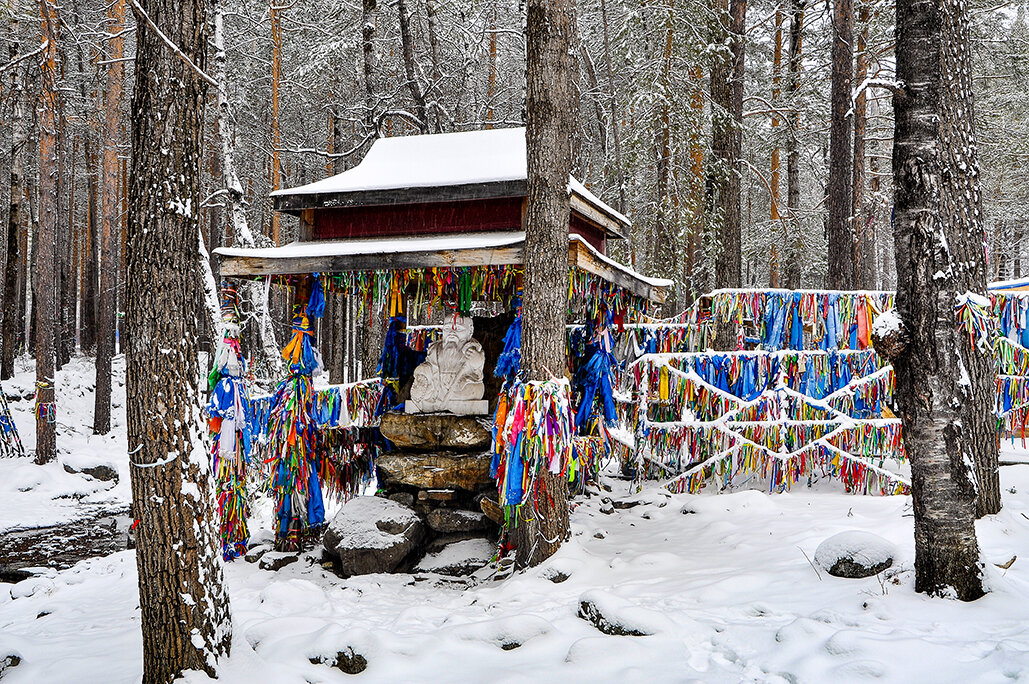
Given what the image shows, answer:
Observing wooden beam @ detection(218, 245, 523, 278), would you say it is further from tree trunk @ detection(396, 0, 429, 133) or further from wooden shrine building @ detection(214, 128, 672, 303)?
tree trunk @ detection(396, 0, 429, 133)

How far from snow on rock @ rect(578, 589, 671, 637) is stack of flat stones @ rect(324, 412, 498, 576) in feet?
7.34

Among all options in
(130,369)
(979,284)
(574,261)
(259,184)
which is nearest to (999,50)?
(979,284)

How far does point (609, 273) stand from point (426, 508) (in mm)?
3101

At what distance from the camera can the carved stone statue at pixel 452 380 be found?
750cm

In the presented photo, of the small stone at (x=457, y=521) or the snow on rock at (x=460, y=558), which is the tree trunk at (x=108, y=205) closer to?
the small stone at (x=457, y=521)

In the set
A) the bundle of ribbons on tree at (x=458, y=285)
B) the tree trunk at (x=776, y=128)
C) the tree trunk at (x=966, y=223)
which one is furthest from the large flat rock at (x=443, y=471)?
the tree trunk at (x=776, y=128)

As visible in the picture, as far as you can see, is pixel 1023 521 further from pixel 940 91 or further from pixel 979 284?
pixel 940 91

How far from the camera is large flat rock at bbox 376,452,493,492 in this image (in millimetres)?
7098

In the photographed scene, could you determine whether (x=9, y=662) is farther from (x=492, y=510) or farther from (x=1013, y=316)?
(x=1013, y=316)

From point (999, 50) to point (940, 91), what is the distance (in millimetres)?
12621

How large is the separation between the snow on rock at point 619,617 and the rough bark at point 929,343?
1.72m

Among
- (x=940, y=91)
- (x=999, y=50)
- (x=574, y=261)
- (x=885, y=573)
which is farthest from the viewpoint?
(x=999, y=50)

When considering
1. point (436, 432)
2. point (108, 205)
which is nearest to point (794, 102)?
point (436, 432)

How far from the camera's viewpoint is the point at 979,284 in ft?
17.0
